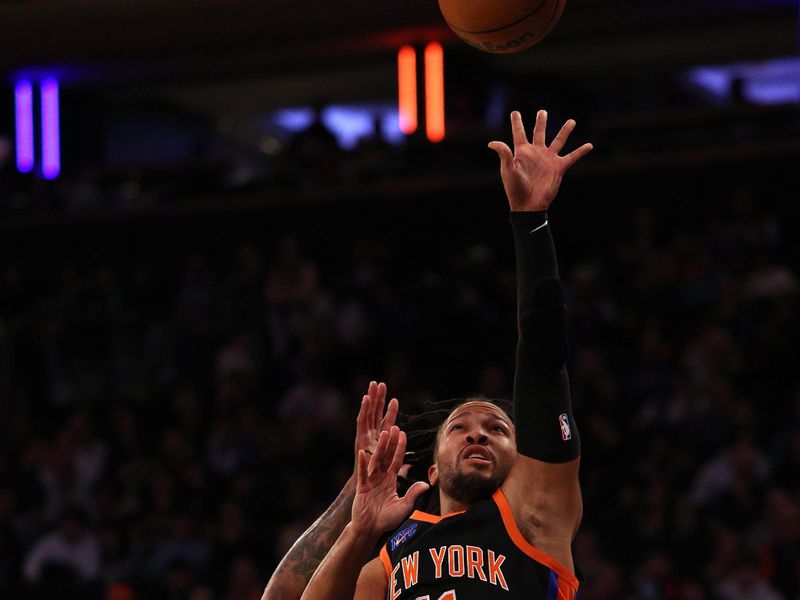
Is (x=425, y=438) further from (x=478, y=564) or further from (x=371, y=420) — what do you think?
(x=478, y=564)

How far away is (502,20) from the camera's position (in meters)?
4.73

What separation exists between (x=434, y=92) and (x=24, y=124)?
4.71 meters

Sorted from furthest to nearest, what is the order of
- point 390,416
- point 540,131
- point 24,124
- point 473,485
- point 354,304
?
point 24,124, point 354,304, point 390,416, point 473,485, point 540,131

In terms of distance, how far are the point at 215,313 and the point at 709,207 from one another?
4776 millimetres

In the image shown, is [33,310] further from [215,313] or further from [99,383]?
[215,313]

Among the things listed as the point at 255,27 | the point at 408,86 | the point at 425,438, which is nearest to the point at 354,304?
the point at 408,86

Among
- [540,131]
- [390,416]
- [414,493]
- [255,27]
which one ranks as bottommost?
[414,493]

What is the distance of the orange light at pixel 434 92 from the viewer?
11.6 meters

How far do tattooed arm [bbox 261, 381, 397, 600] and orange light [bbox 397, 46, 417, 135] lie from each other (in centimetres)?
758

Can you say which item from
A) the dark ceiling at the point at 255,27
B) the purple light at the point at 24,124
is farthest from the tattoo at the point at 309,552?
the purple light at the point at 24,124

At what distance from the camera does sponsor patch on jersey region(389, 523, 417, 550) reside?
12.4 feet

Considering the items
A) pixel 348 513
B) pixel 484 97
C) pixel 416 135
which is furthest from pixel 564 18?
pixel 348 513

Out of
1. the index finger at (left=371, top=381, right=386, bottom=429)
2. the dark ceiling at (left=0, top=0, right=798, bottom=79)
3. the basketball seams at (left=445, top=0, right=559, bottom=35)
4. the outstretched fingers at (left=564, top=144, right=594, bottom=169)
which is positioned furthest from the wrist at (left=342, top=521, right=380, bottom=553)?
the dark ceiling at (left=0, top=0, right=798, bottom=79)

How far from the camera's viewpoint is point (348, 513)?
14.2 feet
